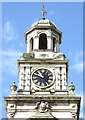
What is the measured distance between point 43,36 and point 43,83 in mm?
7070

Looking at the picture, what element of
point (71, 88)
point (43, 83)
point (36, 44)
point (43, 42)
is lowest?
point (71, 88)

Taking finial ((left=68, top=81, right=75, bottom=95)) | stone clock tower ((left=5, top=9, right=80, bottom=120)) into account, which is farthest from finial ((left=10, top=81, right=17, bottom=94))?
finial ((left=68, top=81, right=75, bottom=95))

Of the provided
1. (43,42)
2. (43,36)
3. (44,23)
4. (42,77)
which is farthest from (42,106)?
(44,23)

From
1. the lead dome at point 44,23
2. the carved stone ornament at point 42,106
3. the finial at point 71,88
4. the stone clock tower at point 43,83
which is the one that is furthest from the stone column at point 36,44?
the carved stone ornament at point 42,106

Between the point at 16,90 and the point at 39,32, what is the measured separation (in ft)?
26.3

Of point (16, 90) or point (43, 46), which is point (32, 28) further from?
point (16, 90)

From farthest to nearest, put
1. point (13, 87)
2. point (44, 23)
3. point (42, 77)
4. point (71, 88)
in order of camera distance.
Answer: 1. point (44, 23)
2. point (42, 77)
3. point (13, 87)
4. point (71, 88)

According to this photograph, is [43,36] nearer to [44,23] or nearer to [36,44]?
[44,23]

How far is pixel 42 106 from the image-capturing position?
65.6 metres

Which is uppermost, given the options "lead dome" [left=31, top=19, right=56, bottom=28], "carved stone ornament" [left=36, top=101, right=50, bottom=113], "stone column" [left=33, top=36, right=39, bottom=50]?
"lead dome" [left=31, top=19, right=56, bottom=28]

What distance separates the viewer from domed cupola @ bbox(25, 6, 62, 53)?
72312 millimetres

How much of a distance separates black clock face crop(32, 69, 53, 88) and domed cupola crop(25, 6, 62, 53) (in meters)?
3.87

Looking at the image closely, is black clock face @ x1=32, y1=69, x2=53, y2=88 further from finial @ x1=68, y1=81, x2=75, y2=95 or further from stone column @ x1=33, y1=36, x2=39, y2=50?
stone column @ x1=33, y1=36, x2=39, y2=50

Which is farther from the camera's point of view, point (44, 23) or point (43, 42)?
point (44, 23)
